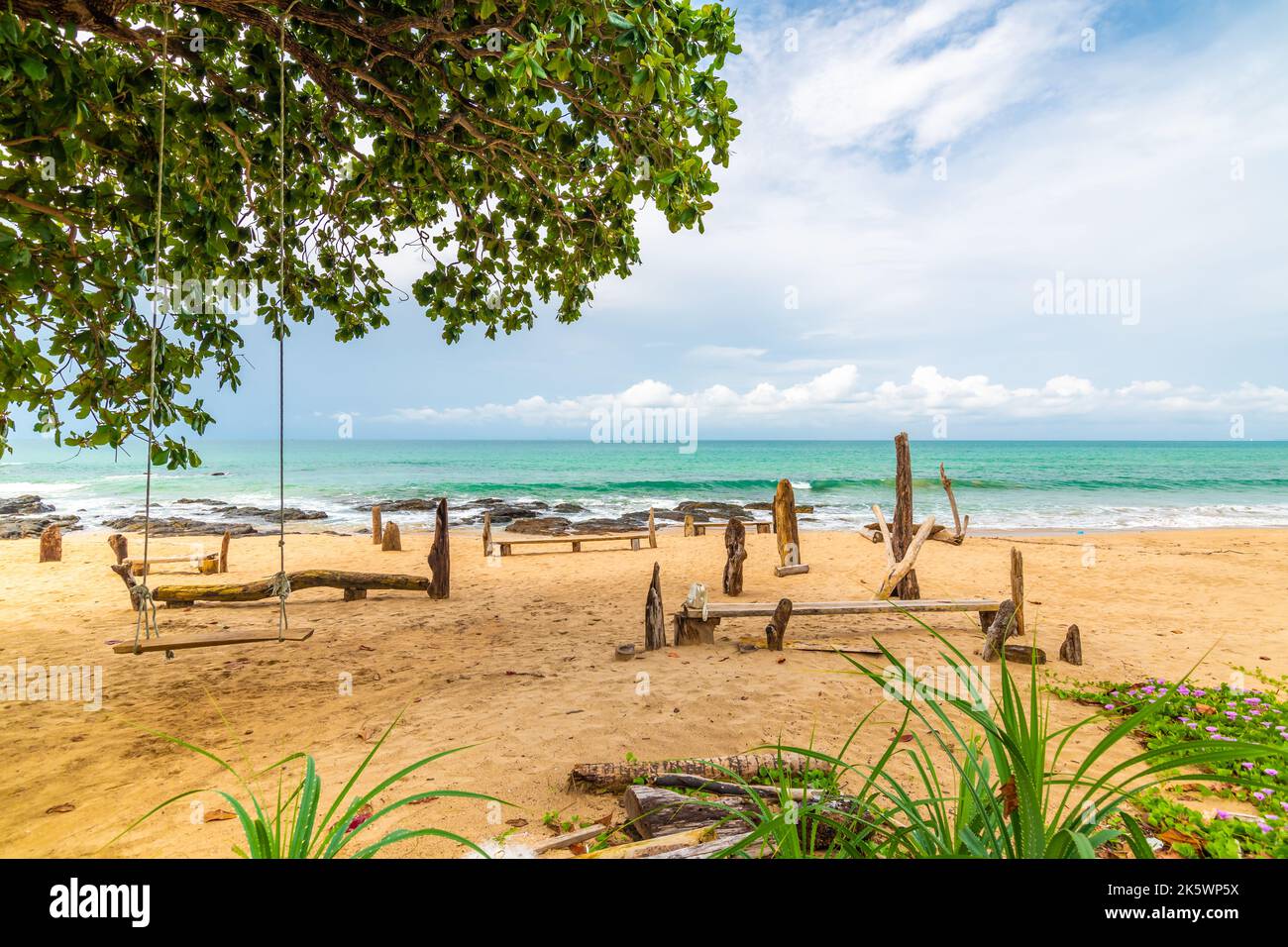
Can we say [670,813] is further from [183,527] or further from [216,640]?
[183,527]

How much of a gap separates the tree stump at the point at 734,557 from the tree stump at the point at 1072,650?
16.9 ft

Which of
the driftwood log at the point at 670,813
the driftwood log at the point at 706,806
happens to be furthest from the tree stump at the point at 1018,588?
the driftwood log at the point at 670,813

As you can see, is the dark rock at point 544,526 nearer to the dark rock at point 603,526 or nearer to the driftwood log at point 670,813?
the dark rock at point 603,526

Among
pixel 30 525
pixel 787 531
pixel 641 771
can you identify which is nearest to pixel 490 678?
pixel 641 771

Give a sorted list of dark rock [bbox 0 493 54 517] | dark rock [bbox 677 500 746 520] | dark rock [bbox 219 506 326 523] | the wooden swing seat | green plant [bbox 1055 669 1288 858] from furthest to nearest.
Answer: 1. dark rock [bbox 677 500 746 520]
2. dark rock [bbox 219 506 326 523]
3. dark rock [bbox 0 493 54 517]
4. the wooden swing seat
5. green plant [bbox 1055 669 1288 858]

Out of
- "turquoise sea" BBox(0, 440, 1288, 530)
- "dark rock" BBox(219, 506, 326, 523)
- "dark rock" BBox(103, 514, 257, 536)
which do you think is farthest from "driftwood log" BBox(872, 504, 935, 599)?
"dark rock" BBox(219, 506, 326, 523)

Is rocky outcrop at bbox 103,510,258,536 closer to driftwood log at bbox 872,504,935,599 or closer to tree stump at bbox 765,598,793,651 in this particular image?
tree stump at bbox 765,598,793,651

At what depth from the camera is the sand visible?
393 cm

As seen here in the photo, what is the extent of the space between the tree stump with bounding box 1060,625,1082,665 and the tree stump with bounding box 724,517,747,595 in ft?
16.9

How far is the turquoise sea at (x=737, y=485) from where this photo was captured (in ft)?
96.5
